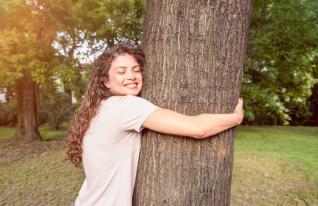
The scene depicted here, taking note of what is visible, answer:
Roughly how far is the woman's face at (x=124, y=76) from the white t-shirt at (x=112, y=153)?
10 centimetres

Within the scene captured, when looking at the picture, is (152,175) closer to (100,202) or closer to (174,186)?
(174,186)

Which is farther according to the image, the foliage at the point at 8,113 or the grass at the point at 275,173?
the foliage at the point at 8,113

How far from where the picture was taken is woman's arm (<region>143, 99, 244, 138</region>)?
2127mm

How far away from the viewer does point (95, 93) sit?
2490mm

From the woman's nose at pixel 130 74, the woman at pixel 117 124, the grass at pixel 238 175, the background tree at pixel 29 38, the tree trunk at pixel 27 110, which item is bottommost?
the grass at pixel 238 175

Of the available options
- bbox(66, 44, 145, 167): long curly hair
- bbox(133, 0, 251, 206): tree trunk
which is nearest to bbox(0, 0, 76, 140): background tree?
bbox(66, 44, 145, 167): long curly hair

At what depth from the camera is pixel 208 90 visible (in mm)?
2223

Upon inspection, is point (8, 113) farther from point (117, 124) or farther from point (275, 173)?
point (117, 124)

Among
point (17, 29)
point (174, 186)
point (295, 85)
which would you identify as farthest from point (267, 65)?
point (174, 186)

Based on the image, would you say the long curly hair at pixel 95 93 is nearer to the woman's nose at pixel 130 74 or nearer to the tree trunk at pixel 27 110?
the woman's nose at pixel 130 74

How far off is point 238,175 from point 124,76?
24.2 ft

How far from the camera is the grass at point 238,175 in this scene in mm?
7430

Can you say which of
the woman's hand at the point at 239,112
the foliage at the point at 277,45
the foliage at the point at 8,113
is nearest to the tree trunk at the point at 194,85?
the woman's hand at the point at 239,112

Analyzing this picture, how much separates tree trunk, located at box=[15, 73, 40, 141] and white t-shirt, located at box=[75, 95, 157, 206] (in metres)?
12.4
